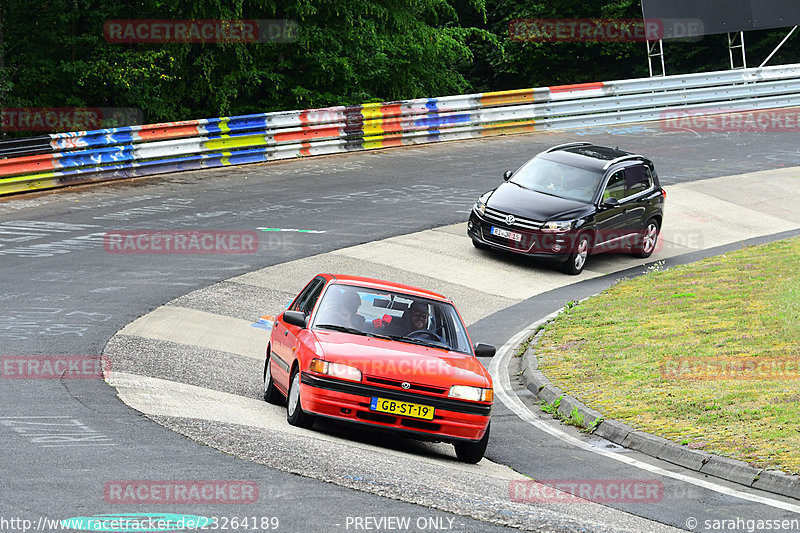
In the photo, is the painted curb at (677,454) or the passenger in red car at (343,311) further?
the passenger in red car at (343,311)

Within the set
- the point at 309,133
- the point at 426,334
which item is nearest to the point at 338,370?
the point at 426,334

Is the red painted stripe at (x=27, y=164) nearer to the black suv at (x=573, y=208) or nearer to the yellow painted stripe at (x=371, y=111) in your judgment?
the yellow painted stripe at (x=371, y=111)

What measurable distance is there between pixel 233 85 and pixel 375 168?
5.75 metres

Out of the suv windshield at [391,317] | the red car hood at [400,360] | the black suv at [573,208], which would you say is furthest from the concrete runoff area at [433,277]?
the suv windshield at [391,317]

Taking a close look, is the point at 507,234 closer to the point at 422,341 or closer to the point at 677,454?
the point at 422,341

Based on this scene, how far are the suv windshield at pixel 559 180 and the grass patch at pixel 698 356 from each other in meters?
2.01

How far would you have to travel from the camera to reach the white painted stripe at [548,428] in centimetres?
897

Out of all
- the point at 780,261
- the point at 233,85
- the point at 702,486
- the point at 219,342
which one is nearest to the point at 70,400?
the point at 219,342

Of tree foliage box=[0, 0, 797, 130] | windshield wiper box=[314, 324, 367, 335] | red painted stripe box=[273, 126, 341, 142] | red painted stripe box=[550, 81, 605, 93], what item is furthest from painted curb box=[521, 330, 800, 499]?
red painted stripe box=[550, 81, 605, 93]

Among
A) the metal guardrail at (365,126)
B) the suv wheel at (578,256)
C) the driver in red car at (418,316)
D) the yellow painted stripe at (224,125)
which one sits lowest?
the suv wheel at (578,256)

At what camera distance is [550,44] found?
43.0m

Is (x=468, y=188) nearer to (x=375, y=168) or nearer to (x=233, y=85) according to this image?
(x=375, y=168)

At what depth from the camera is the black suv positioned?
1862 centimetres

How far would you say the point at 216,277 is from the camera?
54.9ft
